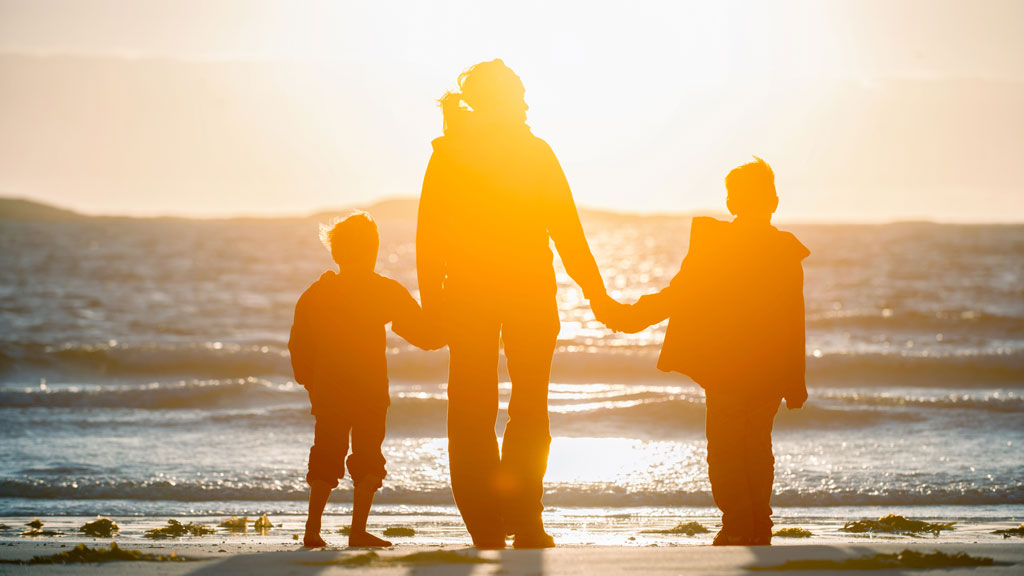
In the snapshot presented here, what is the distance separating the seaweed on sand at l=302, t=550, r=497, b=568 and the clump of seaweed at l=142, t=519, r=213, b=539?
269 cm

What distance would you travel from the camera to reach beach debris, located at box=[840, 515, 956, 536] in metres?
6.12

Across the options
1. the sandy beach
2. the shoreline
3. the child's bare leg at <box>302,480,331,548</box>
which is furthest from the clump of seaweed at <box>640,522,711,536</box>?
the sandy beach

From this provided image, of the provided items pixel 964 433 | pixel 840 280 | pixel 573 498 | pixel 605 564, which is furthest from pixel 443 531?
pixel 840 280

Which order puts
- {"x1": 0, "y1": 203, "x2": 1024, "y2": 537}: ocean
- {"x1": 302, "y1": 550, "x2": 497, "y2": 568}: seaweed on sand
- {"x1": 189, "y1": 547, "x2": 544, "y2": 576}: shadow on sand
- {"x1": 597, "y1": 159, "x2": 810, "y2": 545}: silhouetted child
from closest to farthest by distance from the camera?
1. {"x1": 189, "y1": 547, "x2": 544, "y2": 576}: shadow on sand
2. {"x1": 302, "y1": 550, "x2": 497, "y2": 568}: seaweed on sand
3. {"x1": 597, "y1": 159, "x2": 810, "y2": 545}: silhouetted child
4. {"x1": 0, "y1": 203, "x2": 1024, "y2": 537}: ocean

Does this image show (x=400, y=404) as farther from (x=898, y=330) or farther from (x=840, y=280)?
(x=840, y=280)

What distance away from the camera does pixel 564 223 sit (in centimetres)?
457

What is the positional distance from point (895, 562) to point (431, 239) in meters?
2.12

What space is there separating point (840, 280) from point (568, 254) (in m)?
34.8

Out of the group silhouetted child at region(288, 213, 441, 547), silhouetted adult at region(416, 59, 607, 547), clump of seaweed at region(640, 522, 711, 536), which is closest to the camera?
silhouetted adult at region(416, 59, 607, 547)

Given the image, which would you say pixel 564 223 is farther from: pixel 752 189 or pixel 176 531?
pixel 176 531

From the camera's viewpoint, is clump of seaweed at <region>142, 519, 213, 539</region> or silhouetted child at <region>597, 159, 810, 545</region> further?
clump of seaweed at <region>142, 519, 213, 539</region>

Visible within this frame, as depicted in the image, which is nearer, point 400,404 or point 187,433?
point 187,433

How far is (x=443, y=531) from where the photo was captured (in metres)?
6.38

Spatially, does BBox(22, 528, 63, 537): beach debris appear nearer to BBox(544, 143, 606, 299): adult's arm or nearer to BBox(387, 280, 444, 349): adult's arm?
BBox(387, 280, 444, 349): adult's arm
